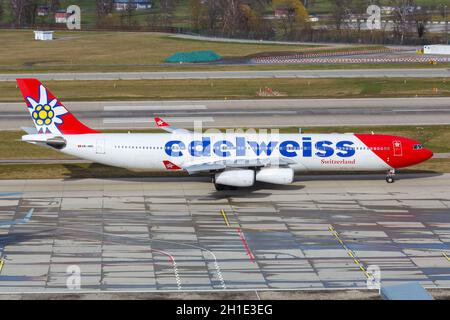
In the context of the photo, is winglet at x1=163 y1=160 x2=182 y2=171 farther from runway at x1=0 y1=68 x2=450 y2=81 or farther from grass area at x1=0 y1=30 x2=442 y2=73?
grass area at x1=0 y1=30 x2=442 y2=73

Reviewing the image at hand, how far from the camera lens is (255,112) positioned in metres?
96.0

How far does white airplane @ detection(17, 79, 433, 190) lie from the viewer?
6372 centimetres

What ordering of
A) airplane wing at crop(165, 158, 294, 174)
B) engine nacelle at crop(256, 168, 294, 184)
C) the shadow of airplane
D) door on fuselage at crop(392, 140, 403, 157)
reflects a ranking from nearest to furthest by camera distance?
1. engine nacelle at crop(256, 168, 294, 184)
2. airplane wing at crop(165, 158, 294, 174)
3. door on fuselage at crop(392, 140, 403, 157)
4. the shadow of airplane

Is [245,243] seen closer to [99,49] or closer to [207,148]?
[207,148]

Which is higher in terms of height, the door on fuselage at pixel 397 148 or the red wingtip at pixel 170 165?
the door on fuselage at pixel 397 148

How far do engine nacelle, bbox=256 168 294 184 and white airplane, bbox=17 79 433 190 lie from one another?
0.24 m

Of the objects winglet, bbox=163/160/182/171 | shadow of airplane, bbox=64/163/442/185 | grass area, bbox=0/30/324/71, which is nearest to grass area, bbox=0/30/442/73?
grass area, bbox=0/30/324/71

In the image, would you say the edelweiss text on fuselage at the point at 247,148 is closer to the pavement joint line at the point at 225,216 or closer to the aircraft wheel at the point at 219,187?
the aircraft wheel at the point at 219,187

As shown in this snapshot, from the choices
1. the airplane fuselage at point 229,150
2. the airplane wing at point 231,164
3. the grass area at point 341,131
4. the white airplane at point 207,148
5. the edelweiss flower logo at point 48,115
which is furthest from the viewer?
the grass area at point 341,131

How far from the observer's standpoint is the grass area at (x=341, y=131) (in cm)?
7519

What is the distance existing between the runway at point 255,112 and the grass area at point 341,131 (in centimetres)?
270

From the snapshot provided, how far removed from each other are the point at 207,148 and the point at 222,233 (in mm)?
11992

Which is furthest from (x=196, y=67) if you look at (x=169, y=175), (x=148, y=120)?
(x=169, y=175)

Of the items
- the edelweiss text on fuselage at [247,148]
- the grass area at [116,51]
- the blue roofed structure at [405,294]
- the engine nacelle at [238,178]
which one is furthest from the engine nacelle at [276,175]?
the grass area at [116,51]
